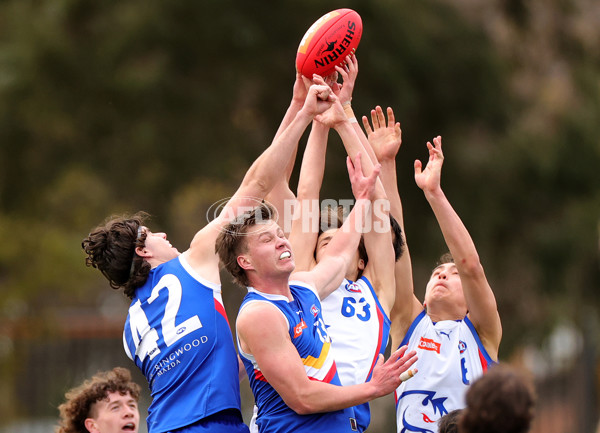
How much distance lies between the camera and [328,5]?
13.2 meters

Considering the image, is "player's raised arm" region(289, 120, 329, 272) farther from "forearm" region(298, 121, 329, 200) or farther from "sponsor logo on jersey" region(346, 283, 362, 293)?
"sponsor logo on jersey" region(346, 283, 362, 293)

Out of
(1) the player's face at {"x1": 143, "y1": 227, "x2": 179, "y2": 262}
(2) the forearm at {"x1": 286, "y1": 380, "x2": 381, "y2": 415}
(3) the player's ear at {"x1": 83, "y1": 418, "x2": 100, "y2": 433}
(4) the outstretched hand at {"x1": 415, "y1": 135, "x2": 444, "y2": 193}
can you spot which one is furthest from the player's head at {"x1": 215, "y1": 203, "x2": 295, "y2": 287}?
(3) the player's ear at {"x1": 83, "y1": 418, "x2": 100, "y2": 433}

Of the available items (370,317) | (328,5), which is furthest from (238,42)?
(370,317)

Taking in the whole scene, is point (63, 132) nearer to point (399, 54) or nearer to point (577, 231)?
point (399, 54)

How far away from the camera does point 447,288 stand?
5.79m

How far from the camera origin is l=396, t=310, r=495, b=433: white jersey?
5.52 metres

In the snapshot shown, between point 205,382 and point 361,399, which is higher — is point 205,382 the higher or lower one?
the higher one

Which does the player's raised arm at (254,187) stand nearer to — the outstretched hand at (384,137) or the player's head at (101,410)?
the outstretched hand at (384,137)

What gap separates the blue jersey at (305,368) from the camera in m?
4.55

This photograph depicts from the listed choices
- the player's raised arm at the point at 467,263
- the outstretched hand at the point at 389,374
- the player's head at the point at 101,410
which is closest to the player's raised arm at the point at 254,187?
A: the player's raised arm at the point at 467,263

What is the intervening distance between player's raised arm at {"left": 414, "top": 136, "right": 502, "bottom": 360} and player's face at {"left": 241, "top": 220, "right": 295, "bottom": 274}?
130 centimetres

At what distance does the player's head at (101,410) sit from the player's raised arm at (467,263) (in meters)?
2.31

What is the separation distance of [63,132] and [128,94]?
1.54m

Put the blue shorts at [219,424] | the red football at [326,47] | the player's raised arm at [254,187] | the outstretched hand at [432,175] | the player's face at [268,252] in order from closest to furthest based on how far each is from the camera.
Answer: the player's face at [268,252]
the blue shorts at [219,424]
the player's raised arm at [254,187]
the outstretched hand at [432,175]
the red football at [326,47]
